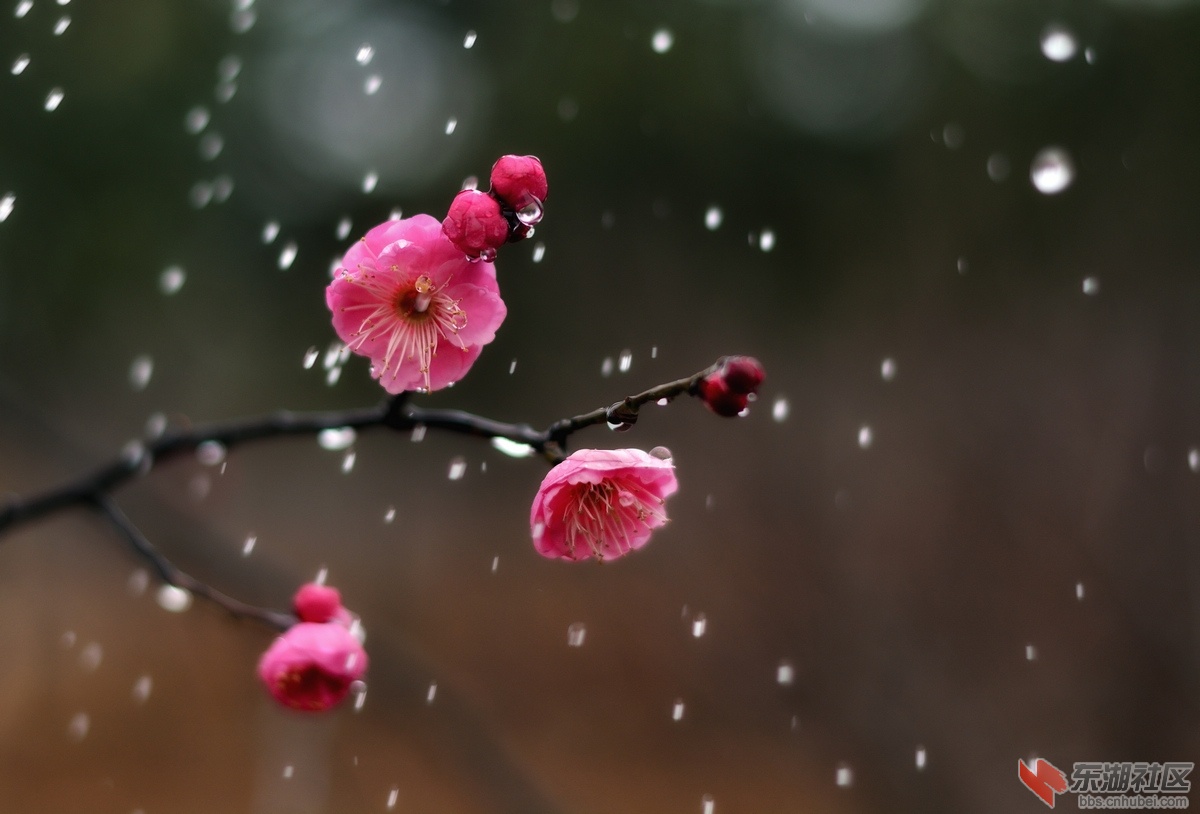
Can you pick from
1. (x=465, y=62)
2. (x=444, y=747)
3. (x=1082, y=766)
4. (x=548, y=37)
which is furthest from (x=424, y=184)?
(x=1082, y=766)

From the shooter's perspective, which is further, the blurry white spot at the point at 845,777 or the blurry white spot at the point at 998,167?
the blurry white spot at the point at 998,167

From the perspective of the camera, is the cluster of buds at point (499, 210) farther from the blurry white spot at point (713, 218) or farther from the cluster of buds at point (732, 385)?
the blurry white spot at point (713, 218)

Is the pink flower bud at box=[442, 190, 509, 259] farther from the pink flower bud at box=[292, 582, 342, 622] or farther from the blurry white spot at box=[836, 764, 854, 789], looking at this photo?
the blurry white spot at box=[836, 764, 854, 789]

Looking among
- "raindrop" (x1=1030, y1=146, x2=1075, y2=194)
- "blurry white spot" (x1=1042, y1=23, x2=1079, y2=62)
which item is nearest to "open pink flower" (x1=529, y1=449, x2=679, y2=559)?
"raindrop" (x1=1030, y1=146, x2=1075, y2=194)

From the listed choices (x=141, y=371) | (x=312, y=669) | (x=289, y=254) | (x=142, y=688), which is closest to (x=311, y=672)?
(x=312, y=669)

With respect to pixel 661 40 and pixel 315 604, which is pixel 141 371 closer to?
pixel 661 40

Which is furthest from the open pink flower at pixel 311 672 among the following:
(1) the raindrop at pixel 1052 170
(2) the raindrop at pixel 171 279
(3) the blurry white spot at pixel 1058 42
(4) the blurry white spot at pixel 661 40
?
(2) the raindrop at pixel 171 279
